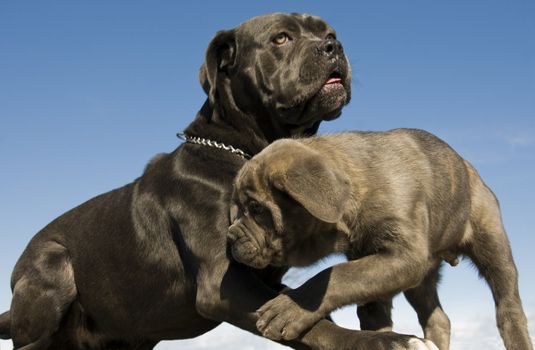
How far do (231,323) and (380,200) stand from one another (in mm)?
1457

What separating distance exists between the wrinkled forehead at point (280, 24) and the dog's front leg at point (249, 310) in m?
2.01

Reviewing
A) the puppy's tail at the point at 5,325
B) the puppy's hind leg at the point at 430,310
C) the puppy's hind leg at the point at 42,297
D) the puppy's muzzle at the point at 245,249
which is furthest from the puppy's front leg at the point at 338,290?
the puppy's tail at the point at 5,325

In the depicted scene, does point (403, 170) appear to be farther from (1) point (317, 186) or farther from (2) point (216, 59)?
(2) point (216, 59)

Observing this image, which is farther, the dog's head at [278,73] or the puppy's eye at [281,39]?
the puppy's eye at [281,39]

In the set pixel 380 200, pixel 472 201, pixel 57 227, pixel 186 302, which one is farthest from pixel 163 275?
pixel 472 201

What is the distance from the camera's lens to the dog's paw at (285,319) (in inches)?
230

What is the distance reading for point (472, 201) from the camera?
7484 millimetres

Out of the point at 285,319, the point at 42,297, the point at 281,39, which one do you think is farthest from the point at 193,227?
the point at 42,297

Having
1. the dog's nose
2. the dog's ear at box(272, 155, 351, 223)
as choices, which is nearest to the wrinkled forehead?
the dog's nose

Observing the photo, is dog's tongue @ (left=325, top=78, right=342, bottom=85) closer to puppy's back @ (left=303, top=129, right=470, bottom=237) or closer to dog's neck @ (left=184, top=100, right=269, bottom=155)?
puppy's back @ (left=303, top=129, right=470, bottom=237)

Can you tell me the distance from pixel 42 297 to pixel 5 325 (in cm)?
89

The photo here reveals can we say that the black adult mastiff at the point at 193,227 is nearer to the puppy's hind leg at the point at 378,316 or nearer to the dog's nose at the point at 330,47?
the dog's nose at the point at 330,47

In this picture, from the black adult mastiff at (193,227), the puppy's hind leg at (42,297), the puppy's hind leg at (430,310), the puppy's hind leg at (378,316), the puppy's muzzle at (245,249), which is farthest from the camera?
the puppy's hind leg at (42,297)

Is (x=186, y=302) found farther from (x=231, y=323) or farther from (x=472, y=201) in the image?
(x=472, y=201)
